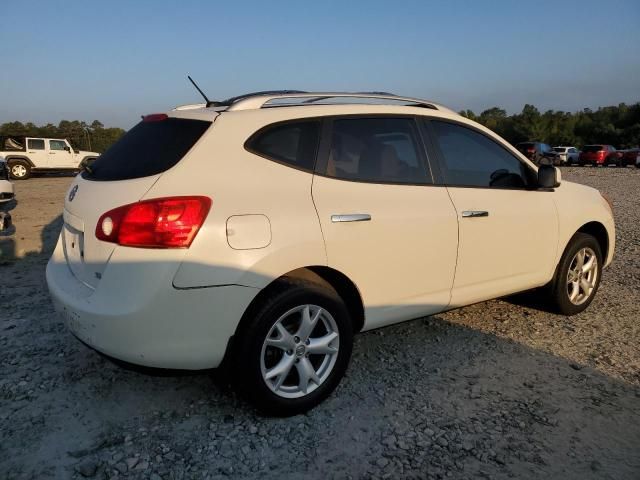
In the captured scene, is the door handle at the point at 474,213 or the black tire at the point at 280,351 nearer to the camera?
the black tire at the point at 280,351

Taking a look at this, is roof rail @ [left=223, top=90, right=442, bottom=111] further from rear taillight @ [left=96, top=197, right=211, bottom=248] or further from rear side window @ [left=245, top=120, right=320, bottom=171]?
rear taillight @ [left=96, top=197, right=211, bottom=248]

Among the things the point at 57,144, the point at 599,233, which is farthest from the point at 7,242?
the point at 57,144

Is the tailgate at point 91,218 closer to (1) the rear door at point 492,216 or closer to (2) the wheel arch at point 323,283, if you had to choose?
(2) the wheel arch at point 323,283

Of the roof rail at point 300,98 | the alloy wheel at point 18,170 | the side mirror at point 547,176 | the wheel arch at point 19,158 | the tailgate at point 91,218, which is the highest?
the roof rail at point 300,98

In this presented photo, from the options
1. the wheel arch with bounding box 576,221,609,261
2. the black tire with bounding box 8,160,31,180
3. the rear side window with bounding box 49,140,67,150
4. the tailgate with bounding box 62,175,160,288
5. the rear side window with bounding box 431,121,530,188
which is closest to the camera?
the tailgate with bounding box 62,175,160,288

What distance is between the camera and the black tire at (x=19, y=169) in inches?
838

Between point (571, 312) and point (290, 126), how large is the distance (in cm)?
305

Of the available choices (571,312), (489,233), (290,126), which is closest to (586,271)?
(571,312)

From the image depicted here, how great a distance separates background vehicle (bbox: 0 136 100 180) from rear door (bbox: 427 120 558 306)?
20172mm

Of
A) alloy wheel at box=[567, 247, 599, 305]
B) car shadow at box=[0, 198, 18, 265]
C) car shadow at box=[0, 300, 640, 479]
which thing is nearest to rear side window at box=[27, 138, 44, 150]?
car shadow at box=[0, 198, 18, 265]

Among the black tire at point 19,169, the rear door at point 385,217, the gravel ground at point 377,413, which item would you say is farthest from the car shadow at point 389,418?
the black tire at point 19,169

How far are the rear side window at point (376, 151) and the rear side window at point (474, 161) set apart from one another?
237mm

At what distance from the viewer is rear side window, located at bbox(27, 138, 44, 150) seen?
71.1 ft

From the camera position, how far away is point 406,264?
3227mm
